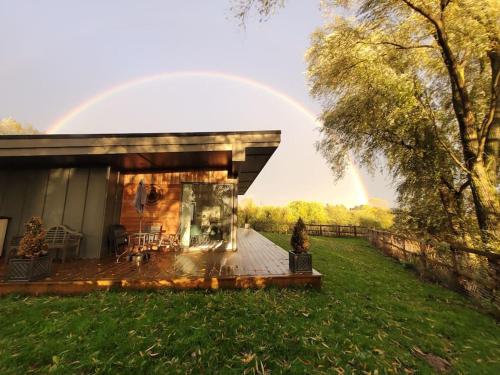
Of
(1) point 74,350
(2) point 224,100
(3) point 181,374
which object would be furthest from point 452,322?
(2) point 224,100

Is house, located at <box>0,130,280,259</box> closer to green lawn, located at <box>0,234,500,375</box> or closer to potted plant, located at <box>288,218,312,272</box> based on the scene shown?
potted plant, located at <box>288,218,312,272</box>

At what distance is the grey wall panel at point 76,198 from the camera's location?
644 centimetres

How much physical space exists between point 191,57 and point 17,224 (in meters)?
37.2

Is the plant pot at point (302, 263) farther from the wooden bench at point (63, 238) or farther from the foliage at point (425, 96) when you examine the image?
the wooden bench at point (63, 238)

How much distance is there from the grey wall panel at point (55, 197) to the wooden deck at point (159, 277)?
4.83ft

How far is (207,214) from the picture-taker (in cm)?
768

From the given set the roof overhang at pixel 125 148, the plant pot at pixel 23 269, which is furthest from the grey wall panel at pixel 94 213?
the plant pot at pixel 23 269

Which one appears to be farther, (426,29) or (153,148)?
(426,29)

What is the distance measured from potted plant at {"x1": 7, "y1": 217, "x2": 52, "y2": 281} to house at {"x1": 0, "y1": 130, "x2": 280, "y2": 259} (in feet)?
6.78

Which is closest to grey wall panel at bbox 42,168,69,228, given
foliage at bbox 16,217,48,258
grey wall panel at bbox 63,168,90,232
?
grey wall panel at bbox 63,168,90,232

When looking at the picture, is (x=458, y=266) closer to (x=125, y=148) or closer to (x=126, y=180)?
(x=125, y=148)

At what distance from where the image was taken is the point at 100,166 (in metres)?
6.72

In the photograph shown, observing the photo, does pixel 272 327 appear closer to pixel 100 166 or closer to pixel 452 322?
pixel 452 322

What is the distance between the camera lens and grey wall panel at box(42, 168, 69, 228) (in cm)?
642
